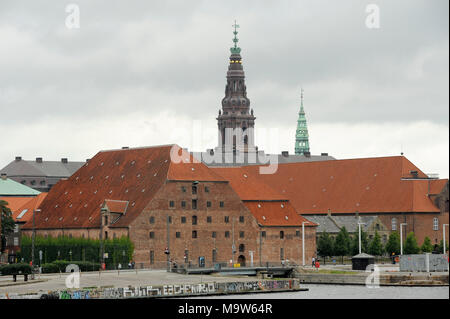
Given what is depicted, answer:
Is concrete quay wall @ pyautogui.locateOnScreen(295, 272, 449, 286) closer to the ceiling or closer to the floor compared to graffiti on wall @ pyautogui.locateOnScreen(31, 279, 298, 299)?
closer to the ceiling

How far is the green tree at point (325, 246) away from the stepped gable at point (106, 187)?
22485 millimetres

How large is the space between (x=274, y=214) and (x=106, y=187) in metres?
19.7

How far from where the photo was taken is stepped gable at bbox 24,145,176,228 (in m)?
141

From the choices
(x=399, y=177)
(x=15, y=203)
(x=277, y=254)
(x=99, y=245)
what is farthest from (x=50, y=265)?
(x=399, y=177)

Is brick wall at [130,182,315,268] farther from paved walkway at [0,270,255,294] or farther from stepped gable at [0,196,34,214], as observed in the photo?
stepped gable at [0,196,34,214]

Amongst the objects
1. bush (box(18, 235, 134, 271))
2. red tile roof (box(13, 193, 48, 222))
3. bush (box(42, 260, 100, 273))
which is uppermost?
red tile roof (box(13, 193, 48, 222))

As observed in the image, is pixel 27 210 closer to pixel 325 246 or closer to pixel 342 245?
pixel 325 246

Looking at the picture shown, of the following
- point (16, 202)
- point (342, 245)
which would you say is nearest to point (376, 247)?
point (342, 245)

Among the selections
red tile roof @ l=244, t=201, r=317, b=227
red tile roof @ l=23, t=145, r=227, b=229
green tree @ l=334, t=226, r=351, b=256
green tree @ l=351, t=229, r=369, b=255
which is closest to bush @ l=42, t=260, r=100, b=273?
red tile roof @ l=23, t=145, r=227, b=229

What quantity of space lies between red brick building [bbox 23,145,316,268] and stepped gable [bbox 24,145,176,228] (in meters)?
0.14

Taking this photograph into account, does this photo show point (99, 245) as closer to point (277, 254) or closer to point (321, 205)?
point (277, 254)

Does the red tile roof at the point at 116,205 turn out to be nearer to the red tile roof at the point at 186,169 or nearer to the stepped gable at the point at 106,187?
the stepped gable at the point at 106,187

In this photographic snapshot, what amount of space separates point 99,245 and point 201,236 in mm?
12077

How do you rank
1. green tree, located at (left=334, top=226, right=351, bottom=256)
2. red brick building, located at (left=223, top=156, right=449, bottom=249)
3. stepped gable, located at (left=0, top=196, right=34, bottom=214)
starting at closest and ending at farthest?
green tree, located at (left=334, top=226, right=351, bottom=256) < red brick building, located at (left=223, top=156, right=449, bottom=249) < stepped gable, located at (left=0, top=196, right=34, bottom=214)
